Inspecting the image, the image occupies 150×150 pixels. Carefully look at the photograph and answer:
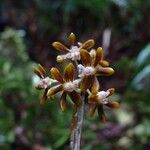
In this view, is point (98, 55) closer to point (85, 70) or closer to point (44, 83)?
point (85, 70)

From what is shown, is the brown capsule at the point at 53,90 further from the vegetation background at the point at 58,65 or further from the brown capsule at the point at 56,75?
the vegetation background at the point at 58,65

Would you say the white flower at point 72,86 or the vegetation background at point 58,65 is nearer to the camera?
the white flower at point 72,86

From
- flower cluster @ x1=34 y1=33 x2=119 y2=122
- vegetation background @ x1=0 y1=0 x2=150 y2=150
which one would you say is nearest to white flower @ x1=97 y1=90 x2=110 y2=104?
flower cluster @ x1=34 y1=33 x2=119 y2=122

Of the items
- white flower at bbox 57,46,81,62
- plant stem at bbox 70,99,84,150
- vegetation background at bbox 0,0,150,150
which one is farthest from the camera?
vegetation background at bbox 0,0,150,150

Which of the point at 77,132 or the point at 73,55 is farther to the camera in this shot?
the point at 73,55

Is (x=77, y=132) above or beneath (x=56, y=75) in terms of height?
beneath

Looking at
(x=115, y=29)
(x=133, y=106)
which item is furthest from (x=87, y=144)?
(x=115, y=29)

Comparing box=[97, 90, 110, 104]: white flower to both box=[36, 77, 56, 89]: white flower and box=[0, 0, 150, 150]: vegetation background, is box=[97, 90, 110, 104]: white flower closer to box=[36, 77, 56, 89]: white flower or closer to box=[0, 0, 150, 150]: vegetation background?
box=[36, 77, 56, 89]: white flower

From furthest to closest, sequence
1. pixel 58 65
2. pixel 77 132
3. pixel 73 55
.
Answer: pixel 58 65 → pixel 73 55 → pixel 77 132

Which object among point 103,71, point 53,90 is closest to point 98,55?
point 103,71

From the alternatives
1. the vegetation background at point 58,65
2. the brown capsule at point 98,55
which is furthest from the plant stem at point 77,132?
the vegetation background at point 58,65
